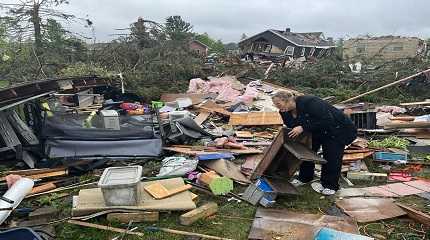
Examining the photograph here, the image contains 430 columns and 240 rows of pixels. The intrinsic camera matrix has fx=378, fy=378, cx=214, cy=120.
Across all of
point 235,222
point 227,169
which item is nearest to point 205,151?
point 227,169

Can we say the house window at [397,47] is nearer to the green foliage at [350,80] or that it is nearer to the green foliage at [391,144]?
the green foliage at [350,80]

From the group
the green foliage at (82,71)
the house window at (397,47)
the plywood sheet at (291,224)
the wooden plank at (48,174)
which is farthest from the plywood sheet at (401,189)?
the house window at (397,47)

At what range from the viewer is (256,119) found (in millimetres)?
9984

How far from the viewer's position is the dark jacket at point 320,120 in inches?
200

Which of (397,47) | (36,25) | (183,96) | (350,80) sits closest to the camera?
(183,96)

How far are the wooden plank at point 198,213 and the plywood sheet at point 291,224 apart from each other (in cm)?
58

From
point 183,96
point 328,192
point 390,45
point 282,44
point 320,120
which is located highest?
point 282,44

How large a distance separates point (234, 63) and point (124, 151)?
14.0 meters

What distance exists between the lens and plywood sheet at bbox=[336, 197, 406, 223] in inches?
191

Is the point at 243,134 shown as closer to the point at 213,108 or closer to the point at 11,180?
the point at 213,108

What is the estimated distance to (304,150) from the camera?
5.26 metres

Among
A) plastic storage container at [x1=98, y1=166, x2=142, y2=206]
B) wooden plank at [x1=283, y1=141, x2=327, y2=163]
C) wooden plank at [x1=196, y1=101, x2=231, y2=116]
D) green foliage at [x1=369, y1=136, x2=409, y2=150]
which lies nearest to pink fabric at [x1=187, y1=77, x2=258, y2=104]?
wooden plank at [x1=196, y1=101, x2=231, y2=116]

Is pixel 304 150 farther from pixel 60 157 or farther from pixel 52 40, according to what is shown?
pixel 52 40

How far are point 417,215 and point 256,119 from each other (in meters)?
5.62
